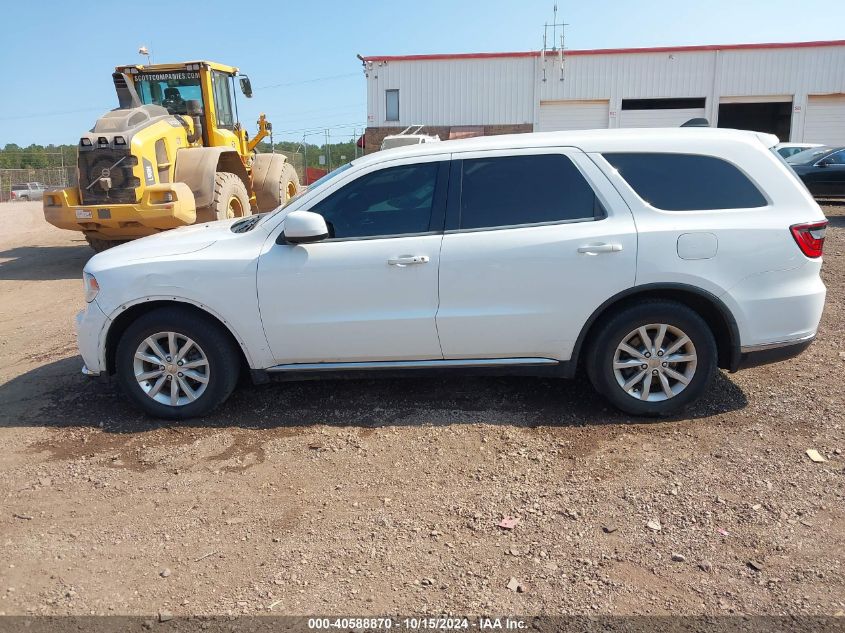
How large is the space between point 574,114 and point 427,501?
2867 cm

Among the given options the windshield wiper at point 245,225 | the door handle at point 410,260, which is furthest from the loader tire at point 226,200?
the door handle at point 410,260

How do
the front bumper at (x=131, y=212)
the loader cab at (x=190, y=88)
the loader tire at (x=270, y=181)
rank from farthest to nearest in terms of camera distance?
1. the loader tire at (x=270, y=181)
2. the loader cab at (x=190, y=88)
3. the front bumper at (x=131, y=212)

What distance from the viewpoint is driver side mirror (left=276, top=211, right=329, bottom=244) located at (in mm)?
4227

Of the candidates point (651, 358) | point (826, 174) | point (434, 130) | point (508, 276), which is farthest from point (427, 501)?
point (434, 130)

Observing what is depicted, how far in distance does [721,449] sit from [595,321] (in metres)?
1.10

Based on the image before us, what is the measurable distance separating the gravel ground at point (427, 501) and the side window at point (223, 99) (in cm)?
781

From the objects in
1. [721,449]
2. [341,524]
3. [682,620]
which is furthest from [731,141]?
[341,524]

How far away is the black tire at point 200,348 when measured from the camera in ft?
14.7

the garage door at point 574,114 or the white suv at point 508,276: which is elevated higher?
the garage door at point 574,114

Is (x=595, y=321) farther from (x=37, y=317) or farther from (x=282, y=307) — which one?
(x=37, y=317)

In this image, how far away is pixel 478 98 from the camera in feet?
96.6

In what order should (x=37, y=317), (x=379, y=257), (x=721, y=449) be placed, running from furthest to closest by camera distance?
(x=37, y=317) < (x=379, y=257) < (x=721, y=449)

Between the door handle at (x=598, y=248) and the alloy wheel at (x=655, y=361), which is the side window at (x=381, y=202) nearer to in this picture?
the door handle at (x=598, y=248)

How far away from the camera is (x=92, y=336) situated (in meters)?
4.54
